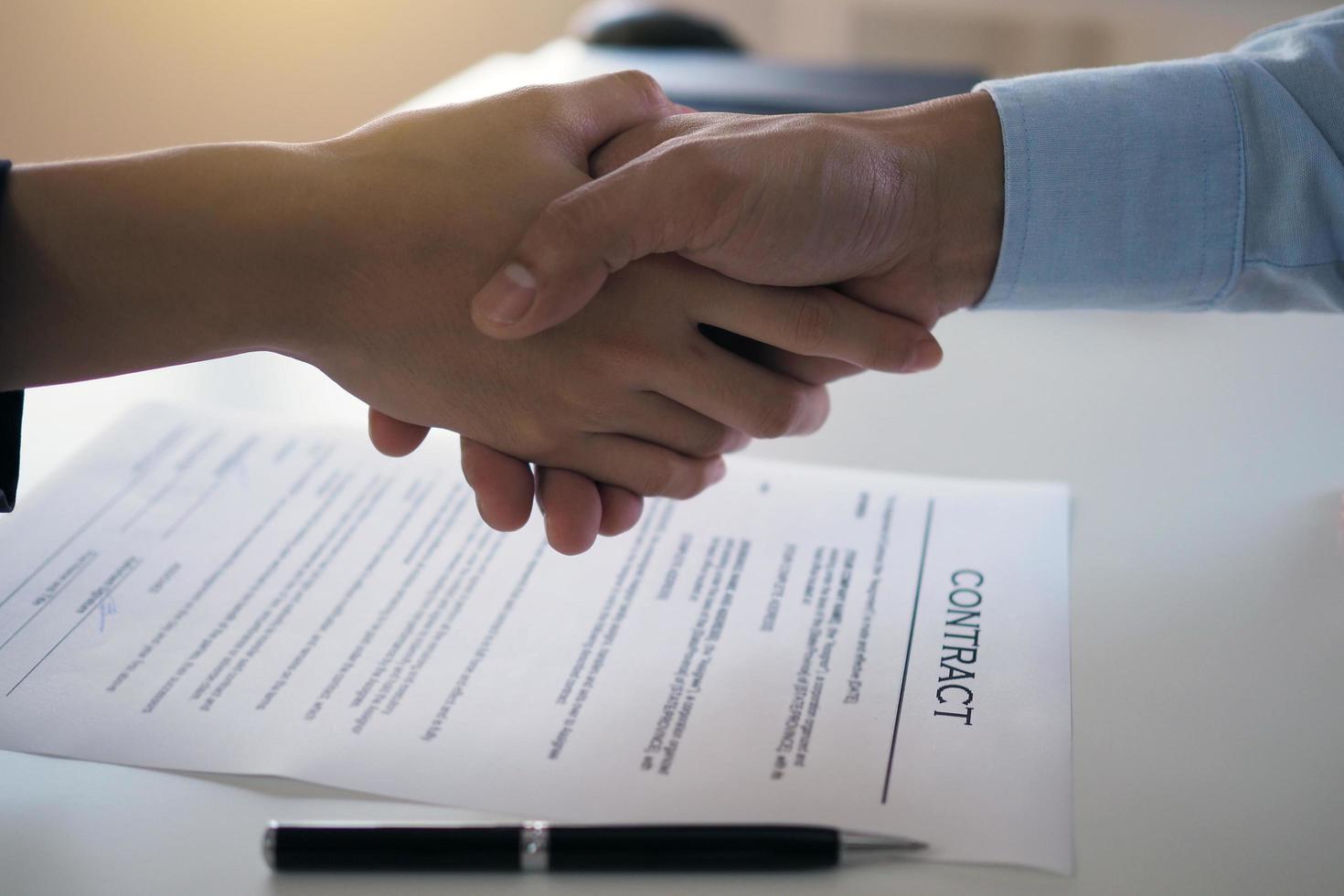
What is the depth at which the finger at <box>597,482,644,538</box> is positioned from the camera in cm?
74

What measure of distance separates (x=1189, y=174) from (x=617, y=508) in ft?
1.33

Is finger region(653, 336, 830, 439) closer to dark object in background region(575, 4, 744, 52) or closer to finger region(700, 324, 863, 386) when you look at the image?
finger region(700, 324, 863, 386)

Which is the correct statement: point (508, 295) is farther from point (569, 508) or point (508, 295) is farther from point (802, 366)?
point (802, 366)

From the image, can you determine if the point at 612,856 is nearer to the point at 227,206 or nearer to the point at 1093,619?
the point at 1093,619

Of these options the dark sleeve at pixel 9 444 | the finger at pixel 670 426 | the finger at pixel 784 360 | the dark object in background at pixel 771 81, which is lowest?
the dark sleeve at pixel 9 444

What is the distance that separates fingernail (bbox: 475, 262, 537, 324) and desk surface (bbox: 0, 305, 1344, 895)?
0.26 metres

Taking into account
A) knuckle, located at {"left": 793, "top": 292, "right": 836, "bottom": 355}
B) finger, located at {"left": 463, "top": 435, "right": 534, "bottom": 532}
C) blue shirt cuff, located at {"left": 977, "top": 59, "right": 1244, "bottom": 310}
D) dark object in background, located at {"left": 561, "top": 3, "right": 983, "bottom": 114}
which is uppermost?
dark object in background, located at {"left": 561, "top": 3, "right": 983, "bottom": 114}

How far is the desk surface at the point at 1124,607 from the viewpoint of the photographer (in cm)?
46

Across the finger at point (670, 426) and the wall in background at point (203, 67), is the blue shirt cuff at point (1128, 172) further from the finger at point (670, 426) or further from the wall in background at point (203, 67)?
the wall in background at point (203, 67)

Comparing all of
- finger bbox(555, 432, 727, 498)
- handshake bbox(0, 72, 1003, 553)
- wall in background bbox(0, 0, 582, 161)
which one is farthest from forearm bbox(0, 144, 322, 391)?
wall in background bbox(0, 0, 582, 161)

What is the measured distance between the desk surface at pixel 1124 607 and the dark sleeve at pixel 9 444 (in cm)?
7

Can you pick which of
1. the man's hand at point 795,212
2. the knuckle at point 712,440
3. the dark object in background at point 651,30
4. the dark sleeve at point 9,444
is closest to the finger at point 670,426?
the knuckle at point 712,440

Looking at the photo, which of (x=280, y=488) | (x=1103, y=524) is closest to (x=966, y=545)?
(x=1103, y=524)

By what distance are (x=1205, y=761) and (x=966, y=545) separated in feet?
0.68
